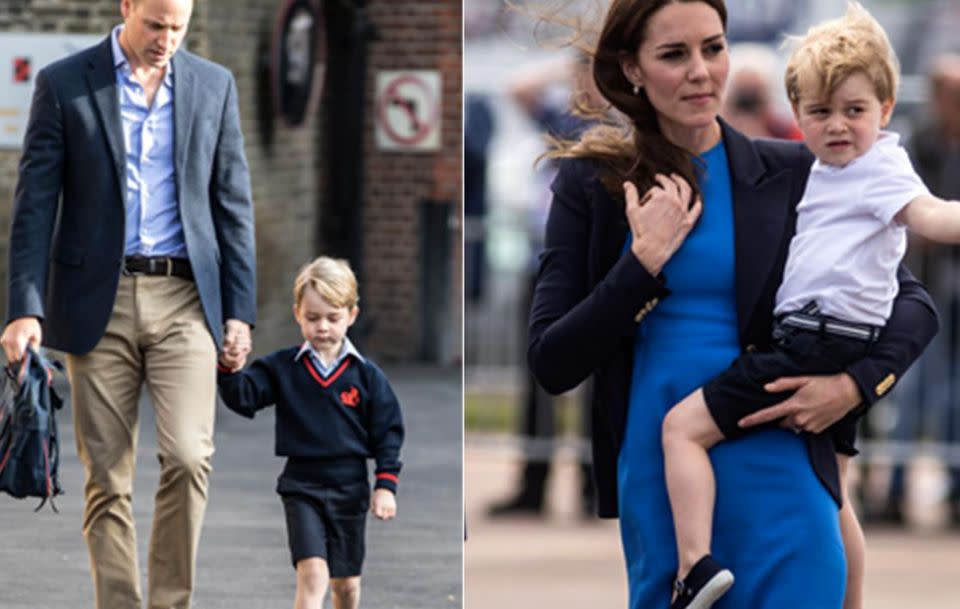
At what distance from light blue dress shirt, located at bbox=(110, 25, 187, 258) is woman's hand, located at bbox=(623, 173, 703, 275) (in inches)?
84.1

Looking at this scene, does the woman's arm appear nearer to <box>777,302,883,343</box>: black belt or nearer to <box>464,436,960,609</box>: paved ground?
<box>777,302,883,343</box>: black belt

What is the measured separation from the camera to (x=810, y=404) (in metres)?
3.84

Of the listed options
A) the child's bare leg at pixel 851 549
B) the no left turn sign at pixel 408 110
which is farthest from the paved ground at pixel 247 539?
the no left turn sign at pixel 408 110

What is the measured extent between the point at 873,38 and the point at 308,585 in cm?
239

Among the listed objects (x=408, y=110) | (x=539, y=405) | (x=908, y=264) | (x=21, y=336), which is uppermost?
(x=21, y=336)

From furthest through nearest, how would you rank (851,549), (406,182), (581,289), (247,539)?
(406,182), (247,539), (851,549), (581,289)

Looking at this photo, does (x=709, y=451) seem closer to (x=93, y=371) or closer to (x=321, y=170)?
(x=93, y=371)

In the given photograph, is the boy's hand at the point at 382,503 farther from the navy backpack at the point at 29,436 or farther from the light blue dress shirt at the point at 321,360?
the navy backpack at the point at 29,436

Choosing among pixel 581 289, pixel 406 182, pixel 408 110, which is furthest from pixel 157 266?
pixel 406 182

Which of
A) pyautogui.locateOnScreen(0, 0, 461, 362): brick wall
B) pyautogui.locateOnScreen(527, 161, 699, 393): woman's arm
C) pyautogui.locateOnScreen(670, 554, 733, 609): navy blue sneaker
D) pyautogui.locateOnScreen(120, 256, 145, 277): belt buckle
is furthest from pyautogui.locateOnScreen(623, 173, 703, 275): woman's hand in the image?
pyautogui.locateOnScreen(0, 0, 461, 362): brick wall

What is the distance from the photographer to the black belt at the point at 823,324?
12.7 ft

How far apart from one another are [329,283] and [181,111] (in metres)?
0.60

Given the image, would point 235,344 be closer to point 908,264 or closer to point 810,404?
point 810,404

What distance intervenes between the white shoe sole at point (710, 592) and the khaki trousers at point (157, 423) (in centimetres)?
231
